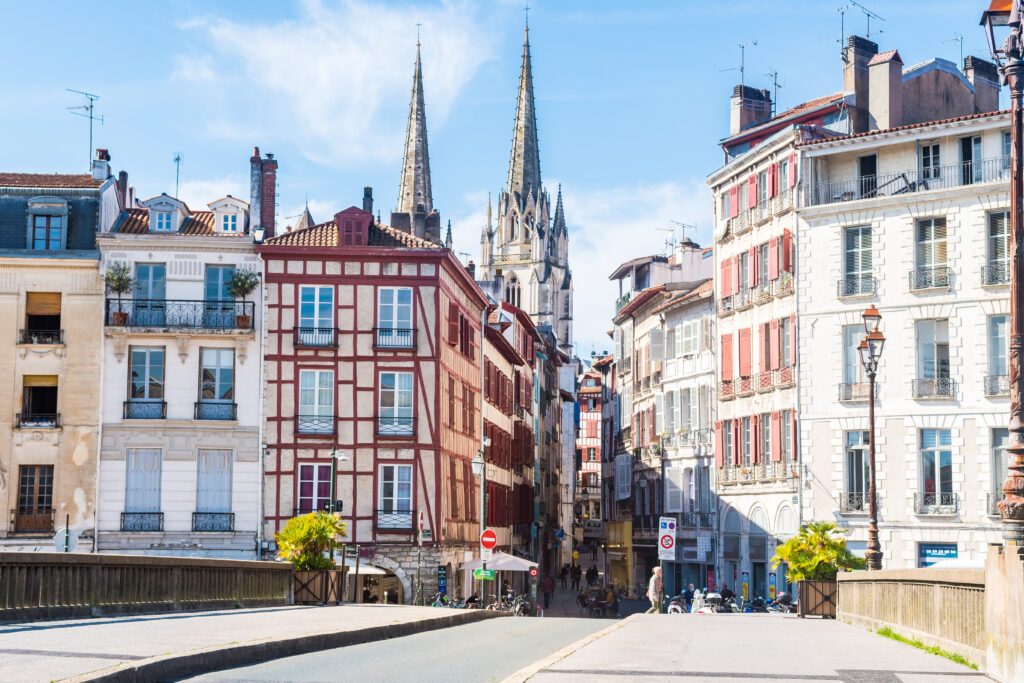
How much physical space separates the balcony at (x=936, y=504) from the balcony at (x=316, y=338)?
19.0m

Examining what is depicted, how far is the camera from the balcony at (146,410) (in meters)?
50.6

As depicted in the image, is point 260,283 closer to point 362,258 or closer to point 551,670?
point 362,258

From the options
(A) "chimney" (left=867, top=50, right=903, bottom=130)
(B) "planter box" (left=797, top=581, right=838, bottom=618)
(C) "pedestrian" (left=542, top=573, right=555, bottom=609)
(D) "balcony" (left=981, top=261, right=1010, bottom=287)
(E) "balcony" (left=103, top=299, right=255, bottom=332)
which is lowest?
(C) "pedestrian" (left=542, top=573, right=555, bottom=609)

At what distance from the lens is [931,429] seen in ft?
157

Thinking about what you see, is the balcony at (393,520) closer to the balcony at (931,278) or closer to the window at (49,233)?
the window at (49,233)

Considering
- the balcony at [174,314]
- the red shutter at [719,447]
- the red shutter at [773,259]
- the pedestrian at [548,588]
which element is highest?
A: the red shutter at [773,259]

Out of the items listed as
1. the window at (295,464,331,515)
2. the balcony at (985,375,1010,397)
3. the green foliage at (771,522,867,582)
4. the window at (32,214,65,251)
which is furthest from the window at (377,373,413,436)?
the green foliage at (771,522,867,582)

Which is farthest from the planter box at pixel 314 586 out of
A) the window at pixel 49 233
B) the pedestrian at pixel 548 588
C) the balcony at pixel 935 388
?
the pedestrian at pixel 548 588

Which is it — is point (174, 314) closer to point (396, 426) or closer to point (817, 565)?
point (396, 426)

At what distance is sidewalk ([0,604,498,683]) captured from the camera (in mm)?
11984

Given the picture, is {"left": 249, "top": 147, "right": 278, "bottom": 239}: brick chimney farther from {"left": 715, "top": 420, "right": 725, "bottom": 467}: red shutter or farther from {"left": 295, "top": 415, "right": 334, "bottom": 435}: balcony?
{"left": 715, "top": 420, "right": 725, "bottom": 467}: red shutter

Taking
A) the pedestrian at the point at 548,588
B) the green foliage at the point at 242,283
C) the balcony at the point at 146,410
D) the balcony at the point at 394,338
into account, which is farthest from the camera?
the pedestrian at the point at 548,588

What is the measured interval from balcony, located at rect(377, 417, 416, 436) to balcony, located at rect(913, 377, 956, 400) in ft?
52.2

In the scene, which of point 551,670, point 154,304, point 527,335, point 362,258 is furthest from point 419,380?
point 551,670
